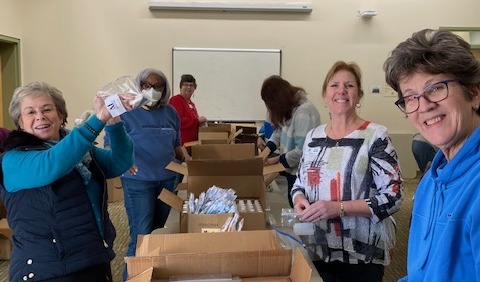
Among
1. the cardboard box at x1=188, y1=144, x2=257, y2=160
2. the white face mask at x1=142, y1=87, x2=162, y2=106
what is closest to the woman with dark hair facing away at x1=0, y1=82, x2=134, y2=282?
the white face mask at x1=142, y1=87, x2=162, y2=106

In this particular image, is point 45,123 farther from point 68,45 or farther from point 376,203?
point 68,45

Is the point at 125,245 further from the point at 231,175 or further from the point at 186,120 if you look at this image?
the point at 231,175

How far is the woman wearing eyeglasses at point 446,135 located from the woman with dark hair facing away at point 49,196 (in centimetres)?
80

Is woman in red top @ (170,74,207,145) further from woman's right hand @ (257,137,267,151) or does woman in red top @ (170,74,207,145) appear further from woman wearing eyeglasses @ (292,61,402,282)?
woman wearing eyeglasses @ (292,61,402,282)

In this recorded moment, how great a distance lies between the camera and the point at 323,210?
1394 mm

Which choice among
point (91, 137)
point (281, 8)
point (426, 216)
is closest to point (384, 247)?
point (426, 216)

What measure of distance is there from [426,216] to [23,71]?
5.78 meters

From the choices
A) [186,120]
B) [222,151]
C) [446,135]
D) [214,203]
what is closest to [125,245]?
[186,120]

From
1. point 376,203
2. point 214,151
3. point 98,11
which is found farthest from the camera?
point 98,11

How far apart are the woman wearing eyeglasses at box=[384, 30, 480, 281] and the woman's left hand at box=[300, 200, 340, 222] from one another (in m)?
0.51

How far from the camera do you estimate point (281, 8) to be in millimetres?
5551

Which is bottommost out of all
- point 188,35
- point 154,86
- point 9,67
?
point 154,86

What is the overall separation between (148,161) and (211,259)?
1400 millimetres

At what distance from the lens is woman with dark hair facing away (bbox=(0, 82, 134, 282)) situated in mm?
1227
